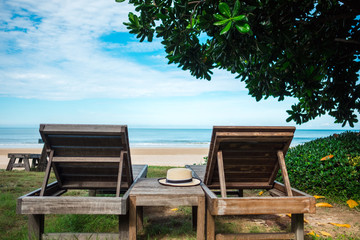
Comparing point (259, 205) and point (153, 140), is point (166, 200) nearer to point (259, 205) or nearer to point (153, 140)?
Answer: point (259, 205)

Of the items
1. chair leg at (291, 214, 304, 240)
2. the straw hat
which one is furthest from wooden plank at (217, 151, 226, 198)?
chair leg at (291, 214, 304, 240)

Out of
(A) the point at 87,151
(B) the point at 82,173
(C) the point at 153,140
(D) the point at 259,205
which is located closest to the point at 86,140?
(A) the point at 87,151

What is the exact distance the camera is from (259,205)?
7.58 ft

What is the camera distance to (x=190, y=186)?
2723mm

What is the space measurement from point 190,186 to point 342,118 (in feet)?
14.8

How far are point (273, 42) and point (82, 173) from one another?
331cm

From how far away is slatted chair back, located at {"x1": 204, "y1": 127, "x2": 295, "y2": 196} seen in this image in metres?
2.45

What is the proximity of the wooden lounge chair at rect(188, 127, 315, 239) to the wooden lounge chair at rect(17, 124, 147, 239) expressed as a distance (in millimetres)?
870

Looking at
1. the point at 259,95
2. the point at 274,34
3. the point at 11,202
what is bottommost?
the point at 11,202

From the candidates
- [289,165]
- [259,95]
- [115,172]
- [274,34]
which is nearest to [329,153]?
[289,165]

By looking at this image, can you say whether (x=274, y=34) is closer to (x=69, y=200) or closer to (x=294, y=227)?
(x=294, y=227)

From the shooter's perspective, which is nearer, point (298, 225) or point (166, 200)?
point (166, 200)

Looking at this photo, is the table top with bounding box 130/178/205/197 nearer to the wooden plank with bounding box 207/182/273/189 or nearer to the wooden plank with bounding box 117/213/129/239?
the wooden plank with bounding box 117/213/129/239

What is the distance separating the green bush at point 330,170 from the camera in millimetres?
4250
